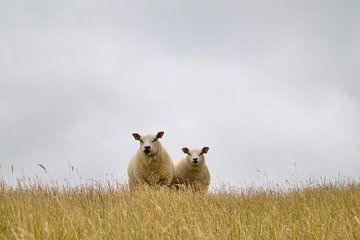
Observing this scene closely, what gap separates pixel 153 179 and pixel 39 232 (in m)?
7.03

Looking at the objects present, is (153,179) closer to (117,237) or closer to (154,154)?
(154,154)

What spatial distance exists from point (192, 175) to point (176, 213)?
6.54m

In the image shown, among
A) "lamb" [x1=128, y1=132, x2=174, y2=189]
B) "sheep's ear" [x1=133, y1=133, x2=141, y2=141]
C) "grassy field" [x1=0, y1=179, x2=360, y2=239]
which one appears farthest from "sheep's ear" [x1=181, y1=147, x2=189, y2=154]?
"grassy field" [x1=0, y1=179, x2=360, y2=239]

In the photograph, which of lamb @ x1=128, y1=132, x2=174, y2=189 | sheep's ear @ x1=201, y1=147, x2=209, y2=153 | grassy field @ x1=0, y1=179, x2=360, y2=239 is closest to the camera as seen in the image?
grassy field @ x1=0, y1=179, x2=360, y2=239

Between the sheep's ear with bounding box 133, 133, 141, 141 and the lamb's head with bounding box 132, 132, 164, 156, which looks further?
the sheep's ear with bounding box 133, 133, 141, 141

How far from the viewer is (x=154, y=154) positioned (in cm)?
1110

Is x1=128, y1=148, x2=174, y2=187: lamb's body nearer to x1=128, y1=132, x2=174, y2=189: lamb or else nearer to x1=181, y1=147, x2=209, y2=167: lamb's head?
x1=128, y1=132, x2=174, y2=189: lamb

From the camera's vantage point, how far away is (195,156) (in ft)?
38.8

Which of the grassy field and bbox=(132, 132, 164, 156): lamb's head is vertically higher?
bbox=(132, 132, 164, 156): lamb's head

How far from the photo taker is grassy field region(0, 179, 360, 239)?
14.6 feet

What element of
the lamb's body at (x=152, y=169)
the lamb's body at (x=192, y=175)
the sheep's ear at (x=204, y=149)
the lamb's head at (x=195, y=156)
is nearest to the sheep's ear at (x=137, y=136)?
the lamb's body at (x=152, y=169)

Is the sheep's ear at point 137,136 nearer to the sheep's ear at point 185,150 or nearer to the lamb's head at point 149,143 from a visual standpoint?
the lamb's head at point 149,143

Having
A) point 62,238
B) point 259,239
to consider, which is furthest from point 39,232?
point 259,239

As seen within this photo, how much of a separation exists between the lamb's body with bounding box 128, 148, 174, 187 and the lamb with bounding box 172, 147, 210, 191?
88cm
